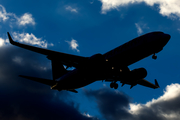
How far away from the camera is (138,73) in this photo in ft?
114

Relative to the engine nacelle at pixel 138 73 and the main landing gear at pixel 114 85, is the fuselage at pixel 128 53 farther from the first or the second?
the engine nacelle at pixel 138 73

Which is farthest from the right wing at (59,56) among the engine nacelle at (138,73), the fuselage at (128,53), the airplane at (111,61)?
the engine nacelle at (138,73)

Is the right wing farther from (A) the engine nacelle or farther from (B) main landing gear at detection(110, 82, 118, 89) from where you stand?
(A) the engine nacelle

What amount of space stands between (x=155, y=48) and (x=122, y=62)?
549 cm

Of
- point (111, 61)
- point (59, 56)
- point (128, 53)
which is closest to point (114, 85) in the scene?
point (111, 61)

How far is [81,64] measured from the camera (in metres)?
31.5

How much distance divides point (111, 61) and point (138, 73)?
8.09 meters

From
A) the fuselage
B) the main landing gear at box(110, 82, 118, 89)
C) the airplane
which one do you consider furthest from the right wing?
the main landing gear at box(110, 82, 118, 89)

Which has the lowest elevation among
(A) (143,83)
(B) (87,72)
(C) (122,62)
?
(B) (87,72)

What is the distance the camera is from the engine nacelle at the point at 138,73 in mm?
34656

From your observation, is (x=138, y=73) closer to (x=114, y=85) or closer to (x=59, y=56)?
(x=114, y=85)

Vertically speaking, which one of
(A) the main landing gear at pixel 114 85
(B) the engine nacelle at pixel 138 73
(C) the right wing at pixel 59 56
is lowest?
(C) the right wing at pixel 59 56

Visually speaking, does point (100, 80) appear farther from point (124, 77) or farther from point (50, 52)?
point (50, 52)

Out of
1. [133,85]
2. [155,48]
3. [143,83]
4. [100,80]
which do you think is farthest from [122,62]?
[143,83]
